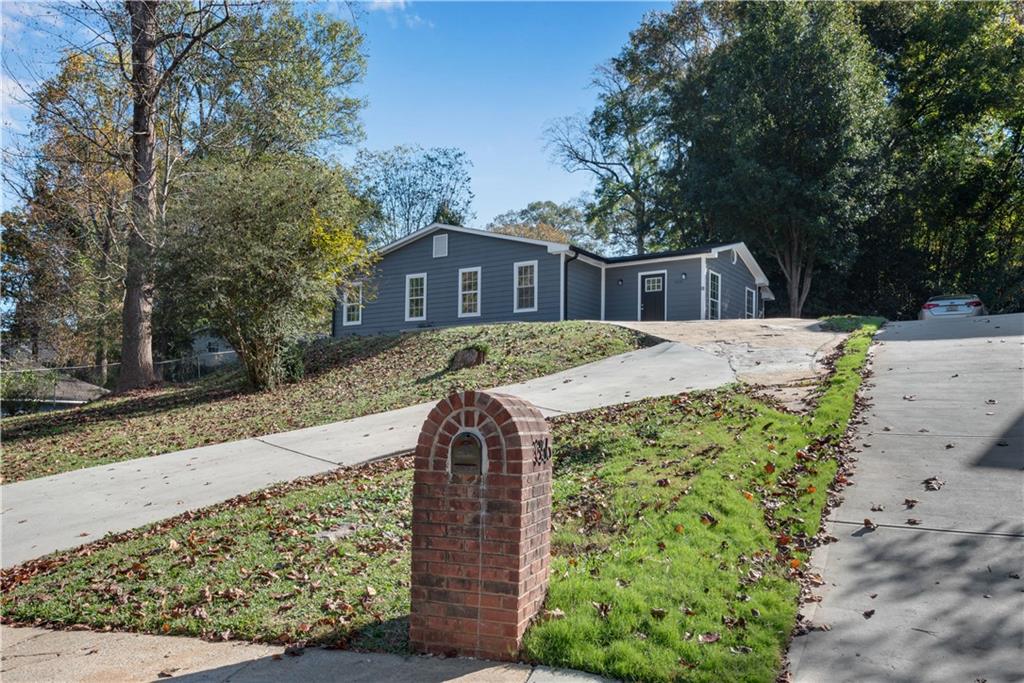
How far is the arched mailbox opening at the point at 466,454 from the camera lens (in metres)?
4.04

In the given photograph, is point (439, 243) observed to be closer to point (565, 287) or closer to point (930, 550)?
point (565, 287)

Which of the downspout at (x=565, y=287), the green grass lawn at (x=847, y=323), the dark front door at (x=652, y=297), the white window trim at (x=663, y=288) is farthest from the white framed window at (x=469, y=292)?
the green grass lawn at (x=847, y=323)

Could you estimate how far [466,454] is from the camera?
408cm

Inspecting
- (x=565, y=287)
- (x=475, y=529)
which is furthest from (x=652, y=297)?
(x=475, y=529)

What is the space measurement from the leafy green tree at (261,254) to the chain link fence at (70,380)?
765 cm

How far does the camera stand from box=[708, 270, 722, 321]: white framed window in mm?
23391

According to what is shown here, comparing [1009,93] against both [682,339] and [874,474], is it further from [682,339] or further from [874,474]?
[874,474]

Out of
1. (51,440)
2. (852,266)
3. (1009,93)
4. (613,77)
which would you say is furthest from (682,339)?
(613,77)

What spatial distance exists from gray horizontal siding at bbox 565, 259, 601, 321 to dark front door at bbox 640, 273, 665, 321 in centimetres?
152

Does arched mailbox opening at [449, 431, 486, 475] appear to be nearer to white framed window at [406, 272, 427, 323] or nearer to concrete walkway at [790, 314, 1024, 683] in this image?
concrete walkway at [790, 314, 1024, 683]

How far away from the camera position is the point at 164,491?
8.20 metres

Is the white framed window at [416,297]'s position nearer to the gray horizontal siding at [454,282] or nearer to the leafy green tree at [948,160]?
the gray horizontal siding at [454,282]

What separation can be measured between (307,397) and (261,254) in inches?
123

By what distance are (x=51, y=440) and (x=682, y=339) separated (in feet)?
41.7
